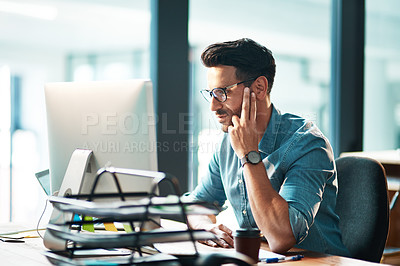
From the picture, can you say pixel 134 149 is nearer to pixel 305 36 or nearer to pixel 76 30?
pixel 76 30

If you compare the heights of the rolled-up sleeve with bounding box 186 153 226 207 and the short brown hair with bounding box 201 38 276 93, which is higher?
the short brown hair with bounding box 201 38 276 93

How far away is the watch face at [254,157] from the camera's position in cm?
155

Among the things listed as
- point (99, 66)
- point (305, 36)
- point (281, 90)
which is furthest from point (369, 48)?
point (99, 66)

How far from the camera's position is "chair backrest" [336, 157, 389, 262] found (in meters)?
1.65

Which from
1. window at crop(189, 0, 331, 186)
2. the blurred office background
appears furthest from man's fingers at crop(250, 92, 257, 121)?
window at crop(189, 0, 331, 186)

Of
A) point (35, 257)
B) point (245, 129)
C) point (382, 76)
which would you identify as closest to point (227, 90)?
point (245, 129)

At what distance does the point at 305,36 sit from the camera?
3270 mm

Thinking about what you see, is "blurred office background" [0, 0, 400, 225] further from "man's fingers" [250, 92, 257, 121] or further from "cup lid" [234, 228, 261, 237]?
"cup lid" [234, 228, 261, 237]

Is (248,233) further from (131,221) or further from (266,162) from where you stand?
(266,162)

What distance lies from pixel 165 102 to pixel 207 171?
0.65 metres

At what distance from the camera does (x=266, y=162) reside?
167 cm

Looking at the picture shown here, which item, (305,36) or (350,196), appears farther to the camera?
(305,36)

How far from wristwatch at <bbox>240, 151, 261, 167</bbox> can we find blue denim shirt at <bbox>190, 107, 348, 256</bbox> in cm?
10

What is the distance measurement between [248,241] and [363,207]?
666 millimetres
